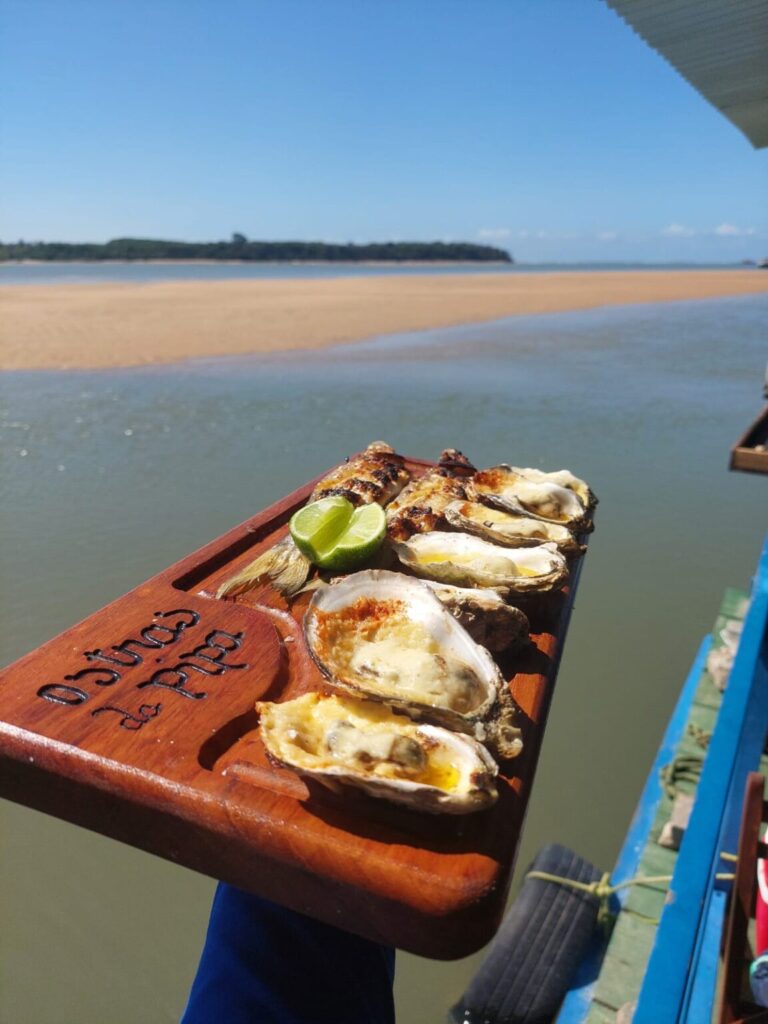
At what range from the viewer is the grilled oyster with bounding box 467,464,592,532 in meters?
3.04

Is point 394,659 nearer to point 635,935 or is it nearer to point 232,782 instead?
point 232,782

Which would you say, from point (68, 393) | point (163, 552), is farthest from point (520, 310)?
point (163, 552)

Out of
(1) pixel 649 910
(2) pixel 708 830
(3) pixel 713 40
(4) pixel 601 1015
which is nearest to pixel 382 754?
(2) pixel 708 830

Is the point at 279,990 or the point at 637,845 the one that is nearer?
the point at 279,990

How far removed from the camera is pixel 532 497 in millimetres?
3143

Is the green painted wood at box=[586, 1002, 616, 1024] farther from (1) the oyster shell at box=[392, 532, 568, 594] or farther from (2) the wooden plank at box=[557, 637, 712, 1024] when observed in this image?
(1) the oyster shell at box=[392, 532, 568, 594]

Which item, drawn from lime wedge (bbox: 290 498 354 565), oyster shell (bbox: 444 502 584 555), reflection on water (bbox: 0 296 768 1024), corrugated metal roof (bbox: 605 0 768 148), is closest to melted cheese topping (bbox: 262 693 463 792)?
lime wedge (bbox: 290 498 354 565)

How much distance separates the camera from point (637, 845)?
4770 mm

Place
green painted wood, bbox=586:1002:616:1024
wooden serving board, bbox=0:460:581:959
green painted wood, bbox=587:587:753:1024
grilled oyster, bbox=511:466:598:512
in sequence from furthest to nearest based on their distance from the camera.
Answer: green painted wood, bbox=587:587:753:1024
green painted wood, bbox=586:1002:616:1024
grilled oyster, bbox=511:466:598:512
wooden serving board, bbox=0:460:581:959

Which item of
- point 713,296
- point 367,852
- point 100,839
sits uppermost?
point 713,296

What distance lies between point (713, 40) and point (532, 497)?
334cm

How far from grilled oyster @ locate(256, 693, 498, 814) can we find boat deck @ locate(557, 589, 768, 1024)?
8.37ft

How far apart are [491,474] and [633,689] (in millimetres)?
4619

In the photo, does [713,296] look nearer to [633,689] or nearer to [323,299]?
[323,299]
